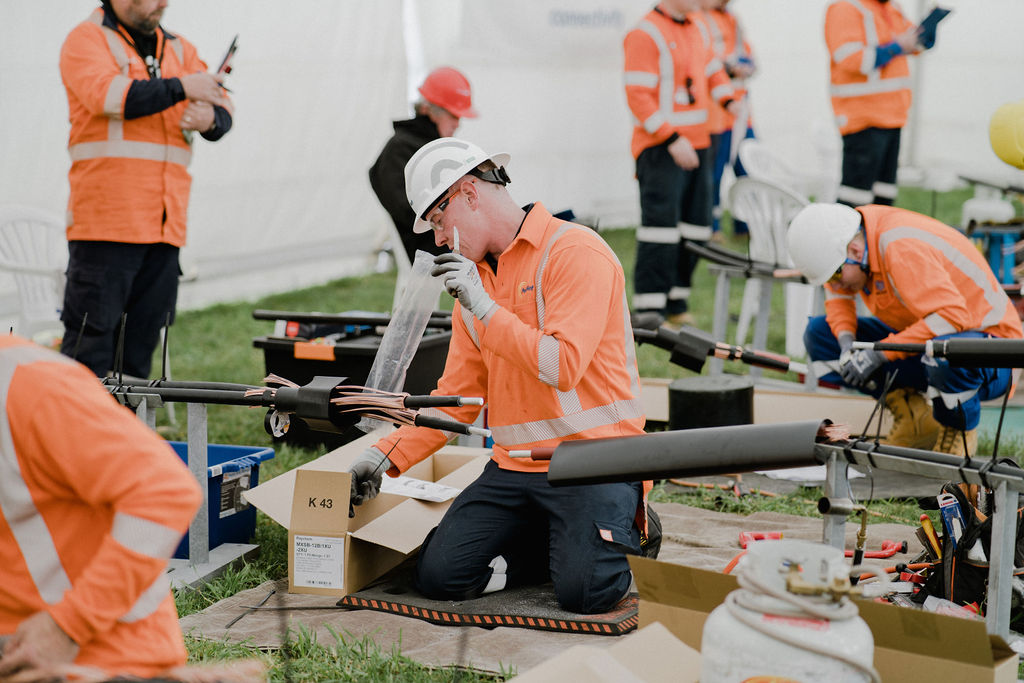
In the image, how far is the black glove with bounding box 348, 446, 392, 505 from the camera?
361cm

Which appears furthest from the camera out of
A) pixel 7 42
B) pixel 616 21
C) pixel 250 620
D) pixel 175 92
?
pixel 616 21

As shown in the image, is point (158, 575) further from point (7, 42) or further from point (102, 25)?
point (7, 42)

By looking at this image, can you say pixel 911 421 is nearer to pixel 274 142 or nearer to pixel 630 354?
pixel 630 354

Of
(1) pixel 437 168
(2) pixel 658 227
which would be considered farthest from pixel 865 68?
(1) pixel 437 168

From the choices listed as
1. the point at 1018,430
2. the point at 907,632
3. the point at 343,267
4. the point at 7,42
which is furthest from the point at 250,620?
the point at 343,267

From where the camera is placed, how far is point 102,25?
4.89 meters

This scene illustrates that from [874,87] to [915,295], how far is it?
3.27 meters

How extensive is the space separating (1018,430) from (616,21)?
630 cm

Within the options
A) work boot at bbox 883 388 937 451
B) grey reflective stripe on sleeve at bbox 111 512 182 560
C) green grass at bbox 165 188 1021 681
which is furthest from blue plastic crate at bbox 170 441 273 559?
work boot at bbox 883 388 937 451

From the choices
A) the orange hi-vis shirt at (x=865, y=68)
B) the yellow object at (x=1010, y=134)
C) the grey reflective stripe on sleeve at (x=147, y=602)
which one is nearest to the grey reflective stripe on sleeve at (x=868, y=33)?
the orange hi-vis shirt at (x=865, y=68)

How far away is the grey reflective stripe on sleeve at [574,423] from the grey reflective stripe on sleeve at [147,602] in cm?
163

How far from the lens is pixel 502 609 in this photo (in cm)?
353

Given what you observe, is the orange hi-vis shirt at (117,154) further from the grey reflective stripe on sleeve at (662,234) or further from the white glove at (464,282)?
the grey reflective stripe on sleeve at (662,234)

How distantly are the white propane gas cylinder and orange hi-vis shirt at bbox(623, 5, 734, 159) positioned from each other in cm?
540
